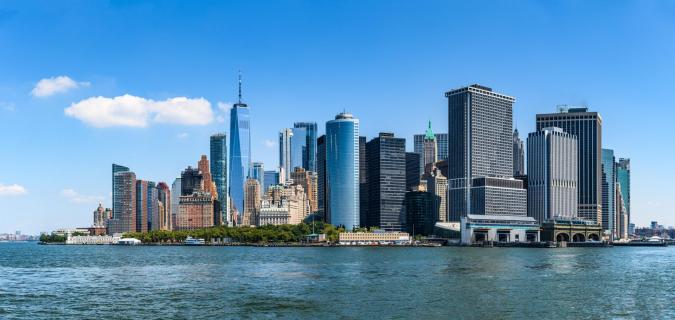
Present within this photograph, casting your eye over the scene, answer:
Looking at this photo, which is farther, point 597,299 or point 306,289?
point 306,289

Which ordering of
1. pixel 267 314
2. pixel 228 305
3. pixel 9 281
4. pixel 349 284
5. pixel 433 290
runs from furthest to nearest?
pixel 9 281 → pixel 349 284 → pixel 433 290 → pixel 228 305 → pixel 267 314

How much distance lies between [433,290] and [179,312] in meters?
33.5

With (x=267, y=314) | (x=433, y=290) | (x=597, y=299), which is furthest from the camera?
(x=433, y=290)

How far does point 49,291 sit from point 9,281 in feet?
66.3

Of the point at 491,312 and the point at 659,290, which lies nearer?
the point at 491,312

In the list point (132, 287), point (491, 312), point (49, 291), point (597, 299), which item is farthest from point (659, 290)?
point (49, 291)

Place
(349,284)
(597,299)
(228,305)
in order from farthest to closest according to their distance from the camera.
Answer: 1. (349,284)
2. (597,299)
3. (228,305)

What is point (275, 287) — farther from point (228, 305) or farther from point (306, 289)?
point (228, 305)

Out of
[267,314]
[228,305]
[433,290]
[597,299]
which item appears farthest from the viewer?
[433,290]

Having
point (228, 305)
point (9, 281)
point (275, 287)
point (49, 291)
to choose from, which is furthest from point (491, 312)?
point (9, 281)

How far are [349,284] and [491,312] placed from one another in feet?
104

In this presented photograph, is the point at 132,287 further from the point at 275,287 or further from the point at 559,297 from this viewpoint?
the point at 559,297

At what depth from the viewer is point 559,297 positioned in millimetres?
83250

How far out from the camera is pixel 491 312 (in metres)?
70.3
